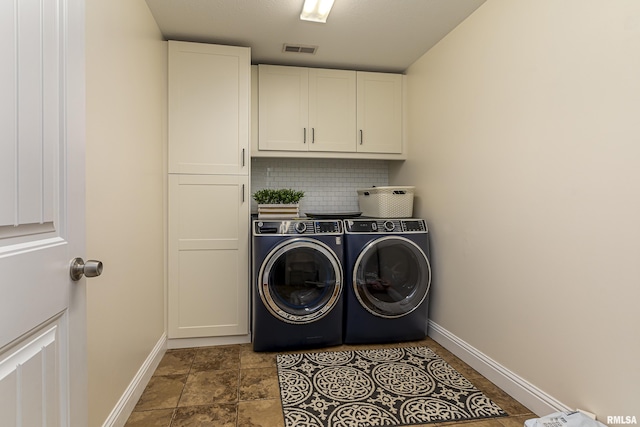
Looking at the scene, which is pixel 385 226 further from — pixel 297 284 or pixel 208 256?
pixel 208 256

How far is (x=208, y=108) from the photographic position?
242 cm

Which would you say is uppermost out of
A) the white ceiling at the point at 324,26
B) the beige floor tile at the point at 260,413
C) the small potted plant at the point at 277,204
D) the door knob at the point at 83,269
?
the white ceiling at the point at 324,26

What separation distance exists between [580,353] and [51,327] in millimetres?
1929

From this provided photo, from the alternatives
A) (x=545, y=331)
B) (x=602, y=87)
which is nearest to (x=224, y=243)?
(x=545, y=331)

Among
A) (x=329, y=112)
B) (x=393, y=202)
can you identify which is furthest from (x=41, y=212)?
(x=329, y=112)

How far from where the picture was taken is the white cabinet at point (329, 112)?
277cm

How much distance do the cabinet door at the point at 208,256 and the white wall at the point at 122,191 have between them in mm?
145

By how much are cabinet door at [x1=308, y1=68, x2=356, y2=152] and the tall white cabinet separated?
0.62 metres

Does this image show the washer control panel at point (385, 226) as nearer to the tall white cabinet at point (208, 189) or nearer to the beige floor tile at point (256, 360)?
the tall white cabinet at point (208, 189)

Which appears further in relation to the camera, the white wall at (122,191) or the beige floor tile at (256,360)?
the beige floor tile at (256,360)

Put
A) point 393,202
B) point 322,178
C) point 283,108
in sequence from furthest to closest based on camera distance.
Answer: point 322,178
point 283,108
point 393,202

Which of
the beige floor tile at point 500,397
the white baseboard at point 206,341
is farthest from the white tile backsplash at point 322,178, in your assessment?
the beige floor tile at point 500,397

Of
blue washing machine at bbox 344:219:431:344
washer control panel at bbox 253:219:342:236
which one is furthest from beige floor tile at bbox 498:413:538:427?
washer control panel at bbox 253:219:342:236

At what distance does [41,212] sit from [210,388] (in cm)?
160
